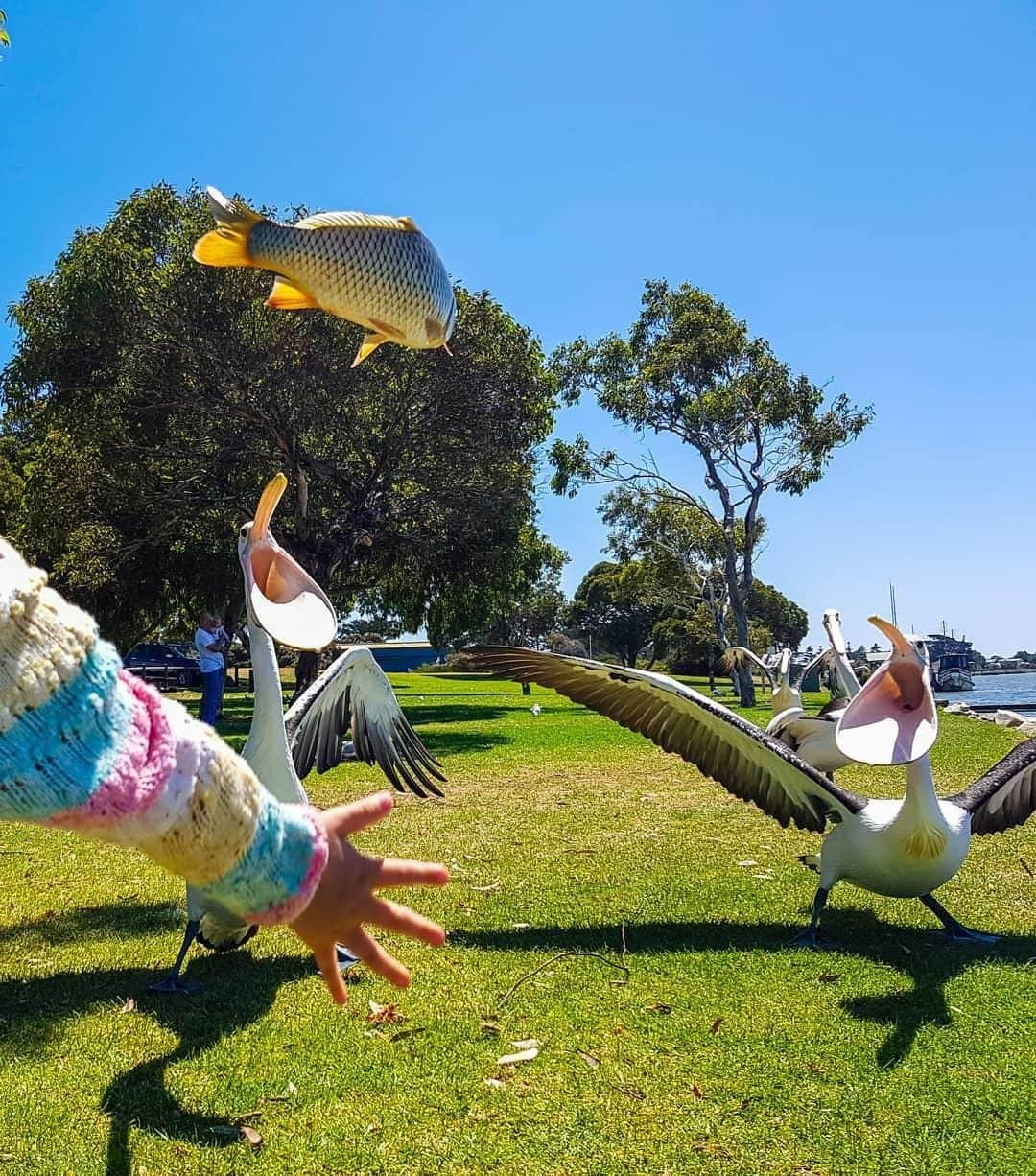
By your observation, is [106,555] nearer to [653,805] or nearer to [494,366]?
[494,366]

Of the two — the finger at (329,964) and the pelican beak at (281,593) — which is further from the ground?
the pelican beak at (281,593)

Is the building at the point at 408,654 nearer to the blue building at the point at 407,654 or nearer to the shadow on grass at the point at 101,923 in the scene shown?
the blue building at the point at 407,654

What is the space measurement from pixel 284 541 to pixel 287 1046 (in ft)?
48.7

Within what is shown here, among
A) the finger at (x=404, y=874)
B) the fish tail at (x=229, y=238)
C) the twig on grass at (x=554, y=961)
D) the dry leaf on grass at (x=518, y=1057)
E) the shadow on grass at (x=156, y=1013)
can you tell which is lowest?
the shadow on grass at (x=156, y=1013)

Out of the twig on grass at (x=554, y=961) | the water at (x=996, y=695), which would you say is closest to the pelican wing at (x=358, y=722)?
the twig on grass at (x=554, y=961)

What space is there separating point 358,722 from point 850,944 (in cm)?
306

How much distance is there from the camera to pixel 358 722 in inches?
234

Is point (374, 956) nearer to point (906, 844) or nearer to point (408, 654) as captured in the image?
point (906, 844)

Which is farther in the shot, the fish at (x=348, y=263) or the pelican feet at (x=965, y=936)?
the pelican feet at (x=965, y=936)

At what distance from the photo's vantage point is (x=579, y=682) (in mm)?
5590

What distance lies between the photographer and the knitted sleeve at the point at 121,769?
100 centimetres

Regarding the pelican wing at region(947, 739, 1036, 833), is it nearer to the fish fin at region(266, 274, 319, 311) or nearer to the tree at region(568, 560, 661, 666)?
the fish fin at region(266, 274, 319, 311)

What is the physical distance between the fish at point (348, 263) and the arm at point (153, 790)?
1.04 m

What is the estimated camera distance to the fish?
193 centimetres
